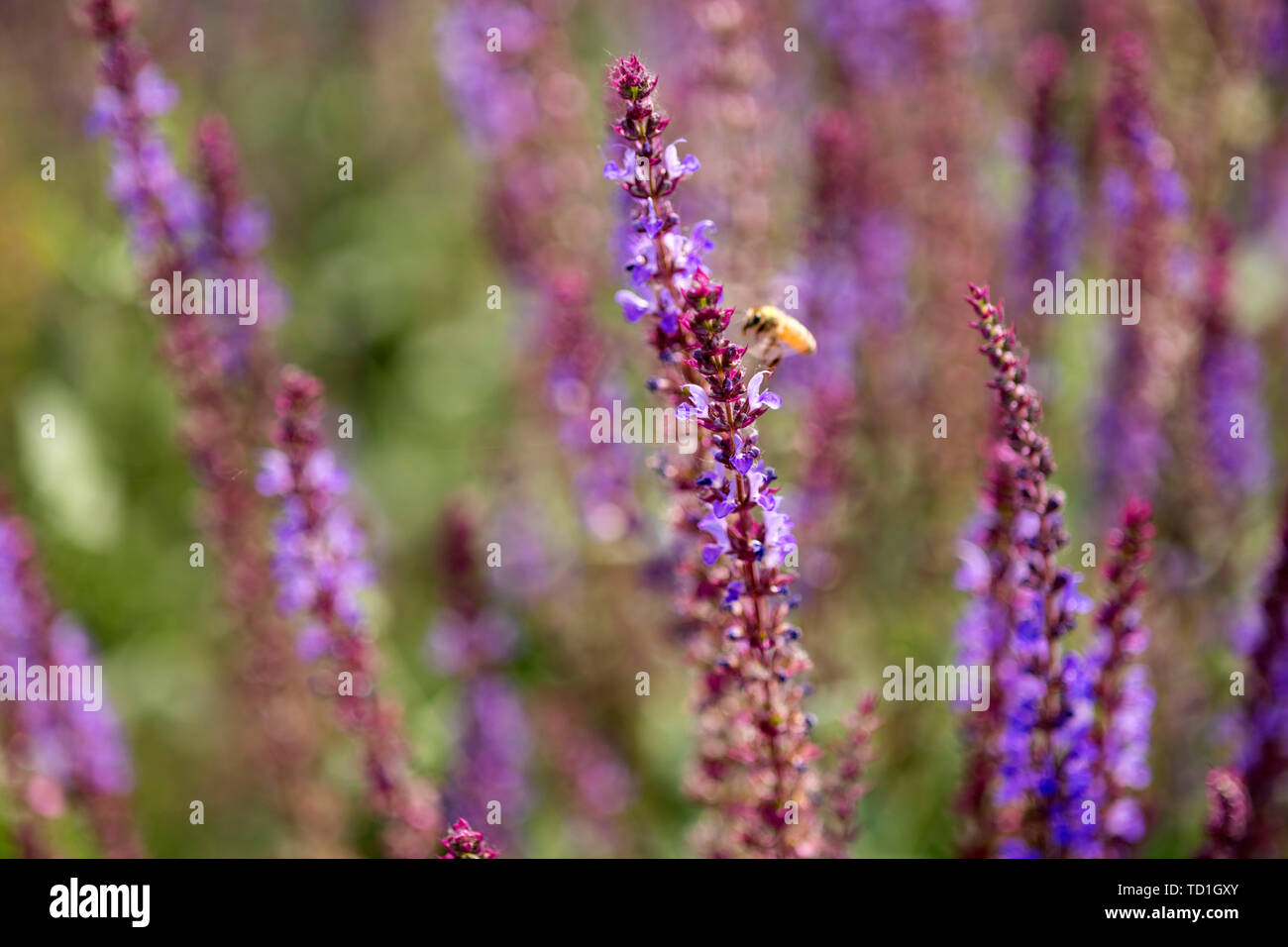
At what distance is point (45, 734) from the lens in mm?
4930

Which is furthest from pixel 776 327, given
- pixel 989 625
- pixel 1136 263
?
pixel 1136 263

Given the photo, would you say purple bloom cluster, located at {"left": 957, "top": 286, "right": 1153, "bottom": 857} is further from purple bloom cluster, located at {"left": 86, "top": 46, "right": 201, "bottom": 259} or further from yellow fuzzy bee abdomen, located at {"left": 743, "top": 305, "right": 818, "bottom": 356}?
purple bloom cluster, located at {"left": 86, "top": 46, "right": 201, "bottom": 259}

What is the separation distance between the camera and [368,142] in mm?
9867

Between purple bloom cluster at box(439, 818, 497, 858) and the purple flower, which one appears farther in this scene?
the purple flower

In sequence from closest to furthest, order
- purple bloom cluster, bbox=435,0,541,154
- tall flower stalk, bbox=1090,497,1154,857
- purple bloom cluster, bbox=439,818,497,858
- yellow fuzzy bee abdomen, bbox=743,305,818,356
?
purple bloom cluster, bbox=439,818,497,858
tall flower stalk, bbox=1090,497,1154,857
yellow fuzzy bee abdomen, bbox=743,305,818,356
purple bloom cluster, bbox=435,0,541,154

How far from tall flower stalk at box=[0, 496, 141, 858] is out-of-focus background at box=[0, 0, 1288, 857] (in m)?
0.47

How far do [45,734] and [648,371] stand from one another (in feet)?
9.03

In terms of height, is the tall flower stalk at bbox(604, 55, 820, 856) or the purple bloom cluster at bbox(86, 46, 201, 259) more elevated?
the purple bloom cluster at bbox(86, 46, 201, 259)

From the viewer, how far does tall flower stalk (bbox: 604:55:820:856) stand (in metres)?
2.85

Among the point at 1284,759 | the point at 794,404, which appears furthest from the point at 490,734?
the point at 1284,759

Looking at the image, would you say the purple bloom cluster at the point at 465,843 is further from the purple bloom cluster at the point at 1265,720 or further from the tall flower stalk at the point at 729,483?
the purple bloom cluster at the point at 1265,720

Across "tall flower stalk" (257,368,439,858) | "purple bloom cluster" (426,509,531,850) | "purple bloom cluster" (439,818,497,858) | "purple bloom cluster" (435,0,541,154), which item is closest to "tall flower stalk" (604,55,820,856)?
"purple bloom cluster" (439,818,497,858)

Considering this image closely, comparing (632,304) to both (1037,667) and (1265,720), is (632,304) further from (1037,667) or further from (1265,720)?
(1265,720)
